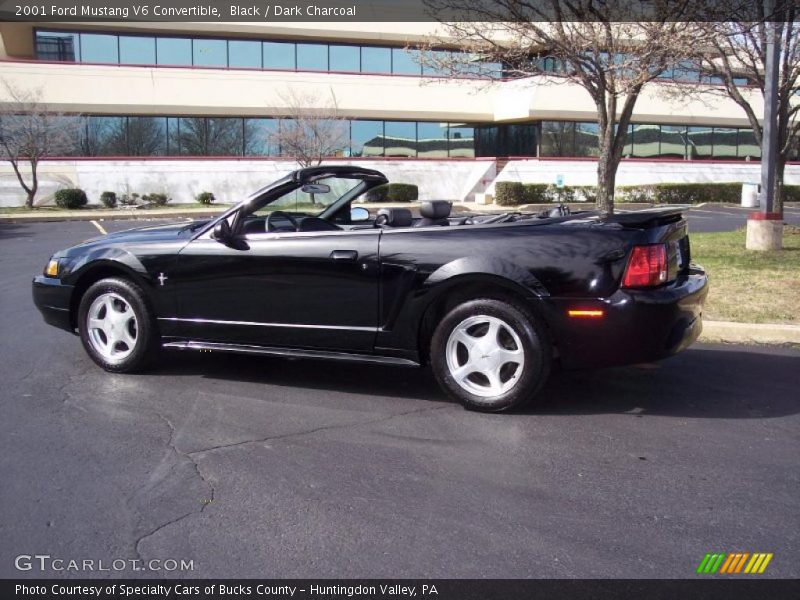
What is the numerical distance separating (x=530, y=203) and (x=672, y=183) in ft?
25.3

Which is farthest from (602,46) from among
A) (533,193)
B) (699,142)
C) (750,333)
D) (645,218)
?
(699,142)

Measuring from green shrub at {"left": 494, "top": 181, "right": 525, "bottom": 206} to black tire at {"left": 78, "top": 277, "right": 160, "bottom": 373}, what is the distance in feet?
87.7

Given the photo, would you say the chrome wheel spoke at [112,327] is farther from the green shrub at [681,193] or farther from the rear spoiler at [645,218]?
the green shrub at [681,193]

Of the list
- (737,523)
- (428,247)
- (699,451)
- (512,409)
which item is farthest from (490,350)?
(737,523)

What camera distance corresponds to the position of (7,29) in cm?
3102

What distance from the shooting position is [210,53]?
107 feet

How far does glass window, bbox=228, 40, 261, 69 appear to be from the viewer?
108ft

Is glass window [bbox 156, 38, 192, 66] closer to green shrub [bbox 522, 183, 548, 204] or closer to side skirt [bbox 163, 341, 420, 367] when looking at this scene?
green shrub [bbox 522, 183, 548, 204]

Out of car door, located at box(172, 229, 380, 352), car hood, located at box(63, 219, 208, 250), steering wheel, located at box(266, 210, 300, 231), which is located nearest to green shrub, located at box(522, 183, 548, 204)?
steering wheel, located at box(266, 210, 300, 231)

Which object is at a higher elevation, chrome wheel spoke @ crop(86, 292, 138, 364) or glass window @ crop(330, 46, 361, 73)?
glass window @ crop(330, 46, 361, 73)

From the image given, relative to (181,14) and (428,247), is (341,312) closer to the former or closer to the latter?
(428,247)

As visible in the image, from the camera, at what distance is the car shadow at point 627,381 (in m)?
5.07

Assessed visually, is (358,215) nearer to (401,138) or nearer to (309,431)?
(309,431)
